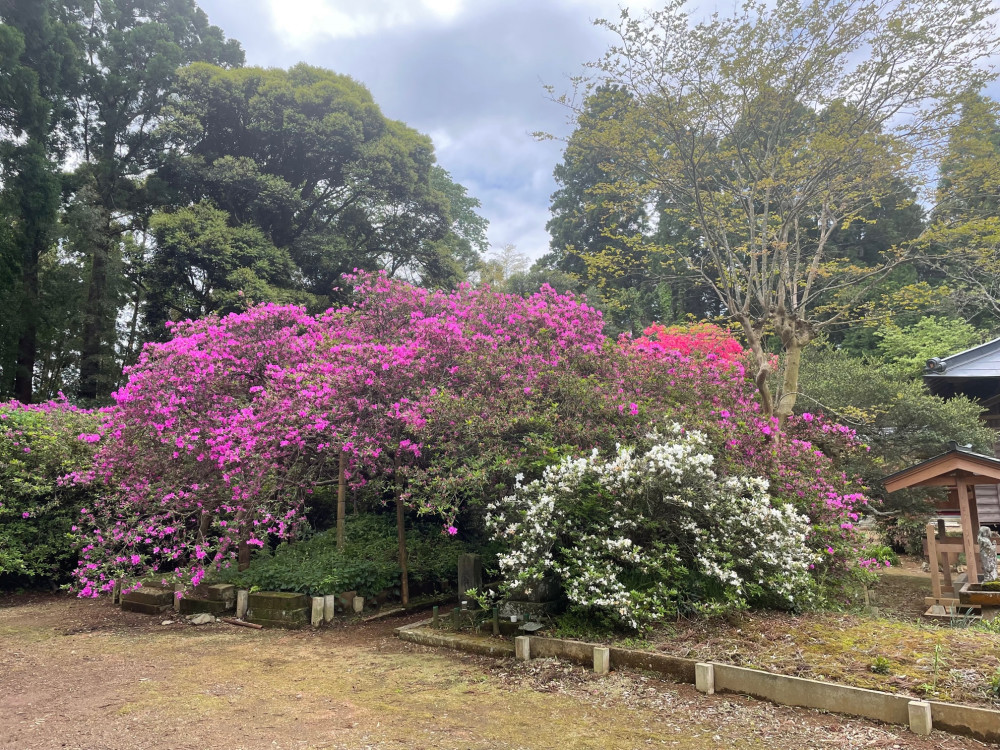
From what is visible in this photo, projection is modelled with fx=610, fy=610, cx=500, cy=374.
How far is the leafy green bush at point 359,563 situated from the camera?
7387mm

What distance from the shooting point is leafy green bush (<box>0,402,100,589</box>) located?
8914 millimetres

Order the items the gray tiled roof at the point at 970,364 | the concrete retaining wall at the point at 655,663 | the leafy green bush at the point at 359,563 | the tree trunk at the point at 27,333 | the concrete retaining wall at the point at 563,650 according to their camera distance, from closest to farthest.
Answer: the concrete retaining wall at the point at 655,663, the concrete retaining wall at the point at 563,650, the leafy green bush at the point at 359,563, the gray tiled roof at the point at 970,364, the tree trunk at the point at 27,333

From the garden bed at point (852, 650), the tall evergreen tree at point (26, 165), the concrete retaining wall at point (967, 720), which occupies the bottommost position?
the concrete retaining wall at point (967, 720)

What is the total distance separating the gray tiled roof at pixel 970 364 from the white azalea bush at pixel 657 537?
10.7 meters

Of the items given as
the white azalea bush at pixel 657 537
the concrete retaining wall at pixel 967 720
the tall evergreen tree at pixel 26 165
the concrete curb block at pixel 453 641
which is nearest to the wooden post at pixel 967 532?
the white azalea bush at pixel 657 537

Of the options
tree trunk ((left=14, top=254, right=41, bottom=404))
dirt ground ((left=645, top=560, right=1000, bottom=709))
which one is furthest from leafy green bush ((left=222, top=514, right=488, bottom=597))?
tree trunk ((left=14, top=254, right=41, bottom=404))

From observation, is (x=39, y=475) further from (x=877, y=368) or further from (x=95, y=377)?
(x=877, y=368)

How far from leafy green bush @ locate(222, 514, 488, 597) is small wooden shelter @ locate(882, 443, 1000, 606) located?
608 cm

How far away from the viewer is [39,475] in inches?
363

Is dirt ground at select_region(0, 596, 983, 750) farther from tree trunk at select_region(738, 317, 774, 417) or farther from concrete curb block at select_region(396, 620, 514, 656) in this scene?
tree trunk at select_region(738, 317, 774, 417)

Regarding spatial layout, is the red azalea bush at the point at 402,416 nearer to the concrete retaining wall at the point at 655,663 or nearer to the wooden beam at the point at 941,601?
the wooden beam at the point at 941,601

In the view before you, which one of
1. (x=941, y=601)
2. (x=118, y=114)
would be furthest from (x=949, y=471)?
(x=118, y=114)

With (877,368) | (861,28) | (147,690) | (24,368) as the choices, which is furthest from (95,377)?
(877,368)

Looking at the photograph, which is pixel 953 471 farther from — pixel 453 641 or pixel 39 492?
pixel 39 492
